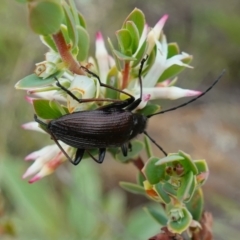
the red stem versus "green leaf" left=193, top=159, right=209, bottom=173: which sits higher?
the red stem

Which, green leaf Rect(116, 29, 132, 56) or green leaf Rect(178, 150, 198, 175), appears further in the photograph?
green leaf Rect(116, 29, 132, 56)

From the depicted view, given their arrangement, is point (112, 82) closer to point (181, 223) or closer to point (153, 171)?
point (153, 171)

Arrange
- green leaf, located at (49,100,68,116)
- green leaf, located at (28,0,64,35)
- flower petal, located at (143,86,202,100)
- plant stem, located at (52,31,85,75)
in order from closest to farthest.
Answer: green leaf, located at (28,0,64,35)
plant stem, located at (52,31,85,75)
green leaf, located at (49,100,68,116)
flower petal, located at (143,86,202,100)

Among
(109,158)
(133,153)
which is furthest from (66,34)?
(109,158)

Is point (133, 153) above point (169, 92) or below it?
below

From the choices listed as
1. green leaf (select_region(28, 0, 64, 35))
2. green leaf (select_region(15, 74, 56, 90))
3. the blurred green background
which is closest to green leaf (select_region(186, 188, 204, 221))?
green leaf (select_region(15, 74, 56, 90))

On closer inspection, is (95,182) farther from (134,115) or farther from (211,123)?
(134,115)

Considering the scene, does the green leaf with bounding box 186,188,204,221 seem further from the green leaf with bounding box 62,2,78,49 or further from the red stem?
the green leaf with bounding box 62,2,78,49

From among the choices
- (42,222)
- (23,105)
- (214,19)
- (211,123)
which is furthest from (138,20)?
(214,19)

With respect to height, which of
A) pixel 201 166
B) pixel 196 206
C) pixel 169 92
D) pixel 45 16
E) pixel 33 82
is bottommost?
pixel 196 206
